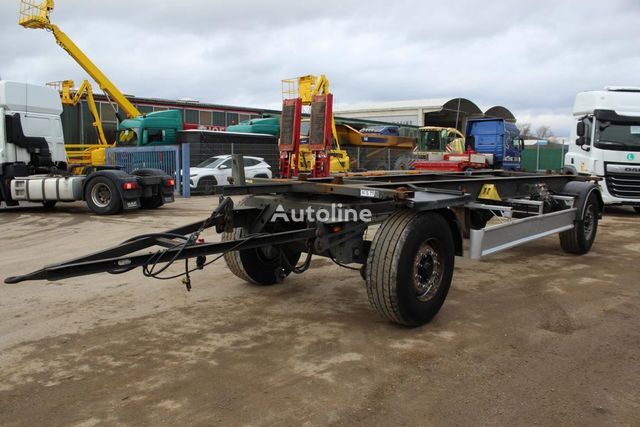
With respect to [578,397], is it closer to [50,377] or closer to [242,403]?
[242,403]

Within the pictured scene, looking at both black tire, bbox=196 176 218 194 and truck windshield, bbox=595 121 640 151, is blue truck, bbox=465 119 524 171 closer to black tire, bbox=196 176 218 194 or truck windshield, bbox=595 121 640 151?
truck windshield, bbox=595 121 640 151

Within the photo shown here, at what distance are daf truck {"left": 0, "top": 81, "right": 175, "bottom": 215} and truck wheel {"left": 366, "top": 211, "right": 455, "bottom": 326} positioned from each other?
9583 millimetres

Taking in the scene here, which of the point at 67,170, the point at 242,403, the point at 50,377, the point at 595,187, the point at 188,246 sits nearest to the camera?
the point at 242,403

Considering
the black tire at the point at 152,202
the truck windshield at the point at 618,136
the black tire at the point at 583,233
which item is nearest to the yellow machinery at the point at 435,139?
the truck windshield at the point at 618,136

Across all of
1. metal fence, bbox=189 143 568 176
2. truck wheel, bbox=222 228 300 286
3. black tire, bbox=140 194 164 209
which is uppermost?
metal fence, bbox=189 143 568 176

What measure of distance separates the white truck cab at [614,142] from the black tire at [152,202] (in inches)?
408

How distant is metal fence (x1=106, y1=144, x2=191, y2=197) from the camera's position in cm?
1870

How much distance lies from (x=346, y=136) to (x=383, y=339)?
78.9 feet

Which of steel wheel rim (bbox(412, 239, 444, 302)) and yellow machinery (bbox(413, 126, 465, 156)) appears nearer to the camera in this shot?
steel wheel rim (bbox(412, 239, 444, 302))

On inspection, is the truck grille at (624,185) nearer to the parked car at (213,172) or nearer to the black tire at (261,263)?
the black tire at (261,263)

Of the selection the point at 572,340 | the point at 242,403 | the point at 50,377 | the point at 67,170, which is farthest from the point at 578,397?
the point at 67,170

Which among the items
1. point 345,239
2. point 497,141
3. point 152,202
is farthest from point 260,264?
point 497,141

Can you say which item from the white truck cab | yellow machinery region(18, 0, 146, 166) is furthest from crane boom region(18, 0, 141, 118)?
the white truck cab

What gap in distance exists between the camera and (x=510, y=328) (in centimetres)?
466
